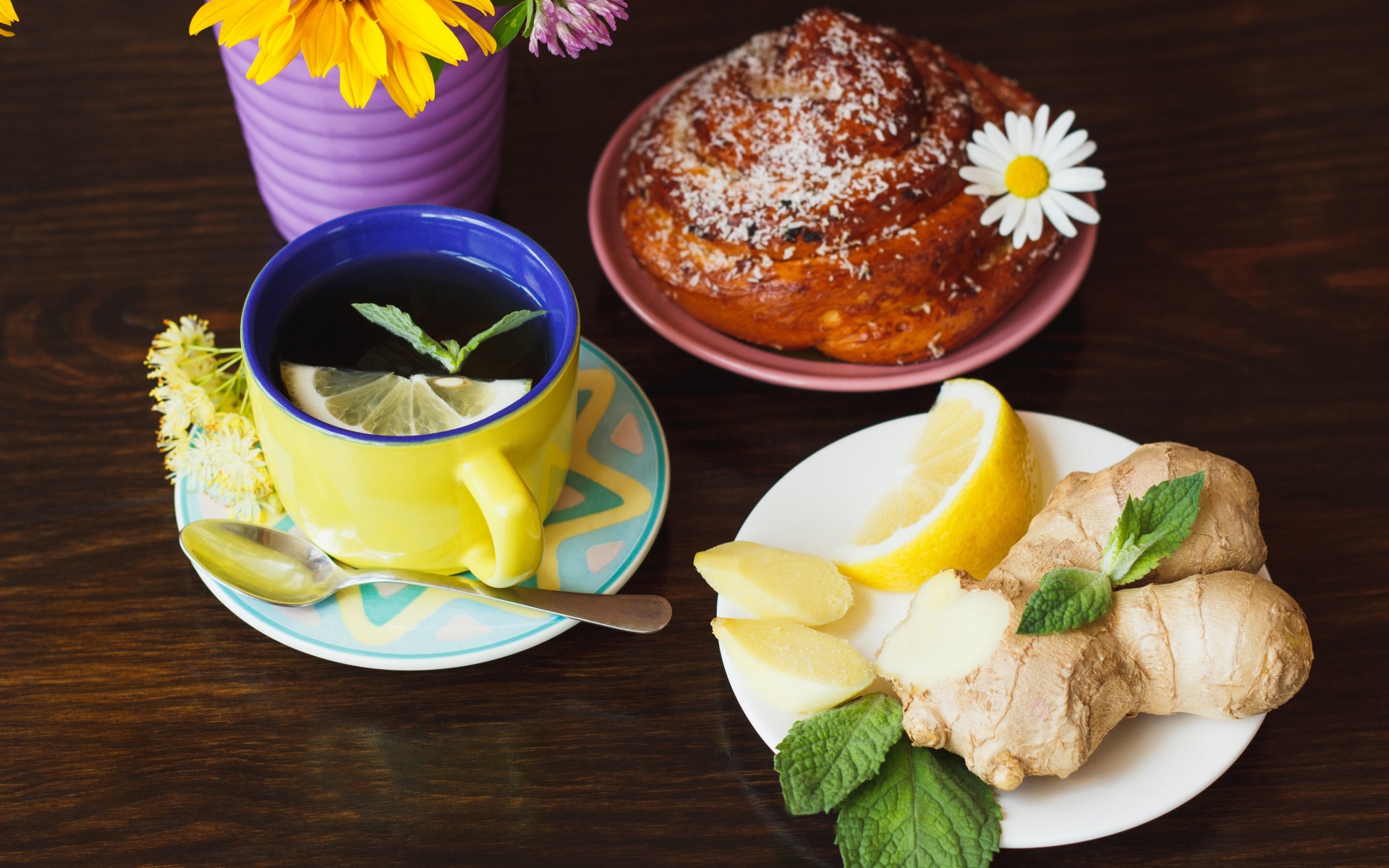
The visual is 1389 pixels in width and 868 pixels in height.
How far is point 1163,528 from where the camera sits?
2.81 ft

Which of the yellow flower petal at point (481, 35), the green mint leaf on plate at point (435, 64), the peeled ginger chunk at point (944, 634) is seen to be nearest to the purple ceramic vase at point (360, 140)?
the green mint leaf on plate at point (435, 64)

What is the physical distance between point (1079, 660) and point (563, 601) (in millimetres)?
385

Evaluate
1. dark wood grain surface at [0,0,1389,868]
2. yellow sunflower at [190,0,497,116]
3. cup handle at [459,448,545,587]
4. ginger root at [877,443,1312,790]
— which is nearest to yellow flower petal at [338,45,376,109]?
yellow sunflower at [190,0,497,116]

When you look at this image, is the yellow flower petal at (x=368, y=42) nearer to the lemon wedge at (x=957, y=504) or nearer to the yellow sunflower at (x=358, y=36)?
the yellow sunflower at (x=358, y=36)

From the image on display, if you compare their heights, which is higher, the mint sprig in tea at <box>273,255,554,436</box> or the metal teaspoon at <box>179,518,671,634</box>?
the mint sprig in tea at <box>273,255,554,436</box>

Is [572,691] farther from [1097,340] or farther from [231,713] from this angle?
[1097,340]

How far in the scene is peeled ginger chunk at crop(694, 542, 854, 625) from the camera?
35.0 inches

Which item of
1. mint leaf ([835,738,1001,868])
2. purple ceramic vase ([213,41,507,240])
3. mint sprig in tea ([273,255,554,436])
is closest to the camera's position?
mint leaf ([835,738,1001,868])

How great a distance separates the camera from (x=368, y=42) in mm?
844

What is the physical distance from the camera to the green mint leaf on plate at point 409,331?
3.02 feet

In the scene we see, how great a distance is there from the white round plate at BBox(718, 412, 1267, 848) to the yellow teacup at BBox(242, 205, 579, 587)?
0.18m

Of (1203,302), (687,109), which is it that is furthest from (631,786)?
(1203,302)

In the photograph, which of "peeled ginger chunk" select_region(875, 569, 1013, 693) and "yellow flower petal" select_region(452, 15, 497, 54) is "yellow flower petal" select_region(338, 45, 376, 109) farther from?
"peeled ginger chunk" select_region(875, 569, 1013, 693)

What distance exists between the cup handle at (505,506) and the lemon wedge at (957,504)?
0.85 ft
